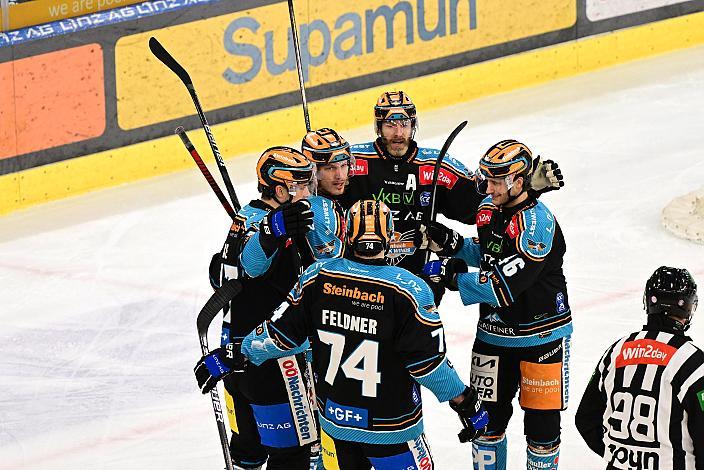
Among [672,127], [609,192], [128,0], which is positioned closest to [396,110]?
[609,192]

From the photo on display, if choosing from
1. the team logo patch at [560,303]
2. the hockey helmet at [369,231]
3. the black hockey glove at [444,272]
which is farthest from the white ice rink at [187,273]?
the hockey helmet at [369,231]

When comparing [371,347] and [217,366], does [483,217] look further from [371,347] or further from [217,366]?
[217,366]

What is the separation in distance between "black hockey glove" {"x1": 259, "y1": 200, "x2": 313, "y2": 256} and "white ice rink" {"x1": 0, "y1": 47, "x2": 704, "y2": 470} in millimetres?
1677

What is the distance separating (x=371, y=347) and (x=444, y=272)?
88 cm

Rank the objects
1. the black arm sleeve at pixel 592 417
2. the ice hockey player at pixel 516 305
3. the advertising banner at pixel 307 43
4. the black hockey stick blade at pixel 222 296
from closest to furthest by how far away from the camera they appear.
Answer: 1. the black arm sleeve at pixel 592 417
2. the black hockey stick blade at pixel 222 296
3. the ice hockey player at pixel 516 305
4. the advertising banner at pixel 307 43

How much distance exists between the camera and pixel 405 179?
20.5 feet

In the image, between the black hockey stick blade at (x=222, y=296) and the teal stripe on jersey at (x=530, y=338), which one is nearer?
the black hockey stick blade at (x=222, y=296)

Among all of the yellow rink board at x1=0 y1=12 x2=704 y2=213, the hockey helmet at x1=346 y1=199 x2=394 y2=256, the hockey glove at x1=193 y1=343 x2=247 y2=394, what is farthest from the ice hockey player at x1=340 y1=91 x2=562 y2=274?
the yellow rink board at x1=0 y1=12 x2=704 y2=213

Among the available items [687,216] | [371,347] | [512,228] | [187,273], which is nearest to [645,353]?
[371,347]

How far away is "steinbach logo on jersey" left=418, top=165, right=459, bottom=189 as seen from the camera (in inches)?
246

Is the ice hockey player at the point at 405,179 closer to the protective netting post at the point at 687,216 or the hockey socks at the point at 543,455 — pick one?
the hockey socks at the point at 543,455

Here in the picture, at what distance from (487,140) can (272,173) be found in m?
5.96

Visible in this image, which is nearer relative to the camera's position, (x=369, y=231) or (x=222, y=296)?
(x=369, y=231)

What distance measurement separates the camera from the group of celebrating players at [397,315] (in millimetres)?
4637
